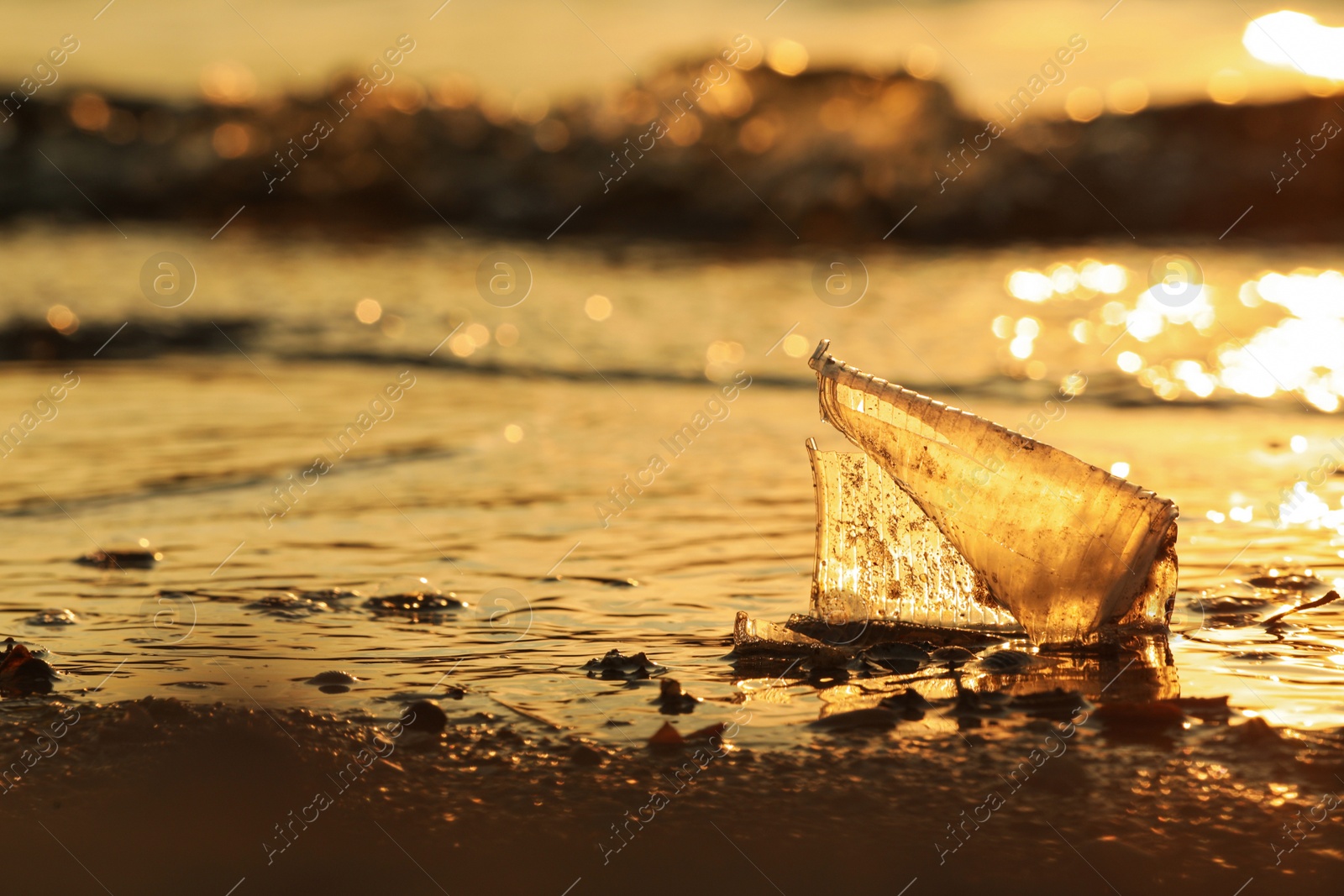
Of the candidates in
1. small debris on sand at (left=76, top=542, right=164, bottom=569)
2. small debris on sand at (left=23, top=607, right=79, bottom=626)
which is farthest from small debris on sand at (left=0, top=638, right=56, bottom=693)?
small debris on sand at (left=76, top=542, right=164, bottom=569)

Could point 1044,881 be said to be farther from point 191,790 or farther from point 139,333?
point 139,333

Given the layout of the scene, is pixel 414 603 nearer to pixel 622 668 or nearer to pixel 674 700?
pixel 622 668

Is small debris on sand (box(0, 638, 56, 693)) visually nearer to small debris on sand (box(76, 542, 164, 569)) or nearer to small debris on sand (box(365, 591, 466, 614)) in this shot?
small debris on sand (box(365, 591, 466, 614))

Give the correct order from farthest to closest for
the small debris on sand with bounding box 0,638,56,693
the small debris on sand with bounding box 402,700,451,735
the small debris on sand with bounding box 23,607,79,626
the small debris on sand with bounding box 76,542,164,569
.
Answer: the small debris on sand with bounding box 76,542,164,569 < the small debris on sand with bounding box 23,607,79,626 < the small debris on sand with bounding box 0,638,56,693 < the small debris on sand with bounding box 402,700,451,735

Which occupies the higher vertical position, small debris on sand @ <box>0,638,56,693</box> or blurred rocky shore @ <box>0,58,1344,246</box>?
blurred rocky shore @ <box>0,58,1344,246</box>

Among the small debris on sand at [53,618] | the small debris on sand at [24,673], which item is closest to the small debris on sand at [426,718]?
the small debris on sand at [24,673]

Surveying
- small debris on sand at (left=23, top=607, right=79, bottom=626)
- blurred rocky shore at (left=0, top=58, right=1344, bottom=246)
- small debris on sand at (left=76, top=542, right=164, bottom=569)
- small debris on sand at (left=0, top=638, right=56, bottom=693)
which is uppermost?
blurred rocky shore at (left=0, top=58, right=1344, bottom=246)

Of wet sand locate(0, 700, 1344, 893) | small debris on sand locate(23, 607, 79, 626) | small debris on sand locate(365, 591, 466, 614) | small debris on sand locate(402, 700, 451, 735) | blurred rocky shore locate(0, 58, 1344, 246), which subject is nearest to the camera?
wet sand locate(0, 700, 1344, 893)
